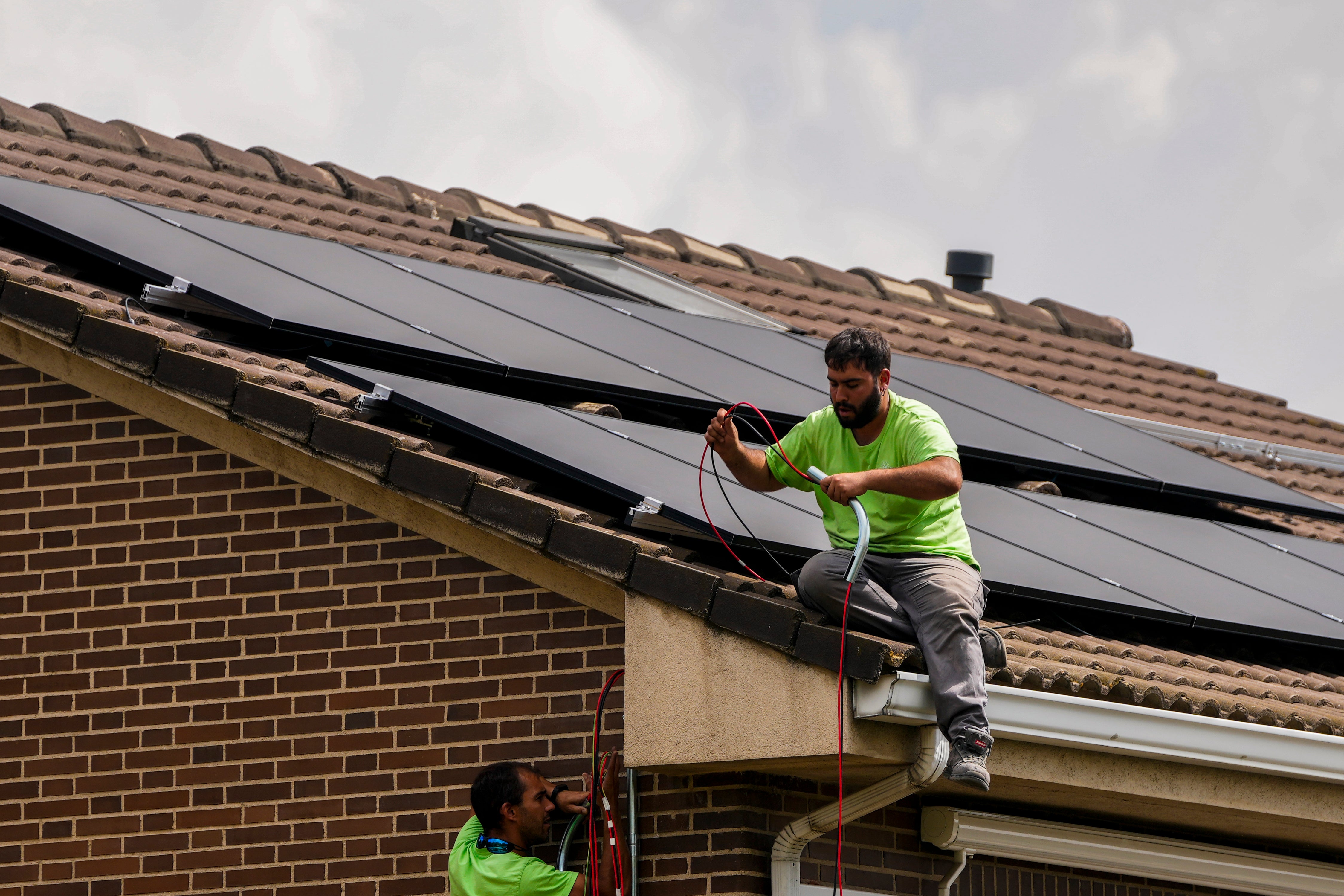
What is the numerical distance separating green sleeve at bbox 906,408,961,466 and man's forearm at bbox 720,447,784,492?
59 cm

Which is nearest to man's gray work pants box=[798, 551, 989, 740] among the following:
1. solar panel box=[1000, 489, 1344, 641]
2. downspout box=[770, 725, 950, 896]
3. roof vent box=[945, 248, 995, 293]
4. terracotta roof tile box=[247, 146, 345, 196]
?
downspout box=[770, 725, 950, 896]

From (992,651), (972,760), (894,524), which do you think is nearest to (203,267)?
A: (894,524)

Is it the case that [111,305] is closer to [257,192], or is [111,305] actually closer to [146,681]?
[146,681]

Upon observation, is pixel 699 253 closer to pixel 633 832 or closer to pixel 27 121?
pixel 27 121

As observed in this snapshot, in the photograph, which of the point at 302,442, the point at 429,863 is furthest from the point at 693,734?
the point at 302,442

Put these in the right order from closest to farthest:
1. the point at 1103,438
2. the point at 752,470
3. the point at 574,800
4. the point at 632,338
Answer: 1. the point at 752,470
2. the point at 574,800
3. the point at 632,338
4. the point at 1103,438

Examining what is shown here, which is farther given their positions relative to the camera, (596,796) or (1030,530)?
(1030,530)

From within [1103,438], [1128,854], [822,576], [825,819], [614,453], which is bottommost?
[1128,854]

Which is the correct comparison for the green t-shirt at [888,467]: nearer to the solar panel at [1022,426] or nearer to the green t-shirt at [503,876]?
the green t-shirt at [503,876]

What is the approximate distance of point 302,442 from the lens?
716cm

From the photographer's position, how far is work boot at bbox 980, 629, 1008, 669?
20.7 feet

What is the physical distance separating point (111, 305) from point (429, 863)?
3.04 meters

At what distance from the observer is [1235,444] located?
1295 centimetres

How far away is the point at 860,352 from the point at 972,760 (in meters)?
1.49
